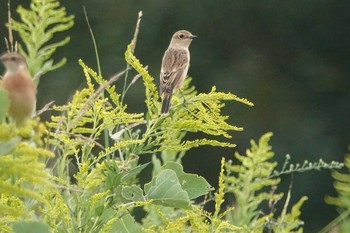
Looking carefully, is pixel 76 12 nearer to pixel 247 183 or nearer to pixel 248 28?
pixel 248 28

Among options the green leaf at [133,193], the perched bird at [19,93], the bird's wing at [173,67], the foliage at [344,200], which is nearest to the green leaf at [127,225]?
the green leaf at [133,193]

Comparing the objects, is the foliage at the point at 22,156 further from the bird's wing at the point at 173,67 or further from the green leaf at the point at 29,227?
the bird's wing at the point at 173,67

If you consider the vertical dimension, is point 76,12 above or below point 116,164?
above

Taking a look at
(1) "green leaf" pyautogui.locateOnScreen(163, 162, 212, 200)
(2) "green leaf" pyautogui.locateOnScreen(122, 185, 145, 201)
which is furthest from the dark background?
(2) "green leaf" pyautogui.locateOnScreen(122, 185, 145, 201)

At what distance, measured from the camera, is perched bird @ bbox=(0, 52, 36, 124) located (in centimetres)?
235

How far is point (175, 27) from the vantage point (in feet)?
49.9

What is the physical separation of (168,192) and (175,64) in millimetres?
3624

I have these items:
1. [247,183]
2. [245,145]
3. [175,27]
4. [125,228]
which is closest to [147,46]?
[175,27]

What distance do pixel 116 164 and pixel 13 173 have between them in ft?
2.94

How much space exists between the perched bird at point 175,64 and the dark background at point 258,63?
581 cm

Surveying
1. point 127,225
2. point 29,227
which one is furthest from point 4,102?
point 127,225

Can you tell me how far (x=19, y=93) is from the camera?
7.83 feet

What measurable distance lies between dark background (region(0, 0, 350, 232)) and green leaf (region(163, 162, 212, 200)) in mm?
10304

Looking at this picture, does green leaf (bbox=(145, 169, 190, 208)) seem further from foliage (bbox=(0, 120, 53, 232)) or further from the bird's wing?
the bird's wing
